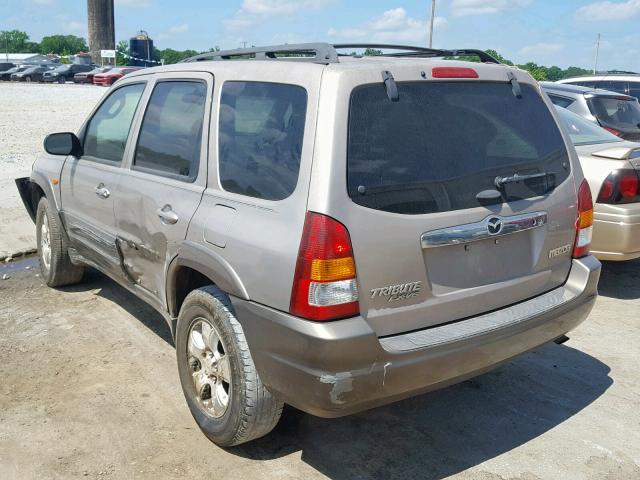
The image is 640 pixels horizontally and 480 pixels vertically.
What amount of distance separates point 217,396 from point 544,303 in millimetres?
1689

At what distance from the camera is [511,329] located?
310cm

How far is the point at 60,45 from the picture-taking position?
148125 millimetres

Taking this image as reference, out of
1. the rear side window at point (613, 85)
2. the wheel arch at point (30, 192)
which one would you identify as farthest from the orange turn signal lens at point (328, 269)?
the rear side window at point (613, 85)

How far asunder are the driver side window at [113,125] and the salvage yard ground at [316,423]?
1.32 meters

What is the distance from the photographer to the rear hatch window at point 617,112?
28.0 ft

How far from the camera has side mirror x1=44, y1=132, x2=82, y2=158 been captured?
479 cm

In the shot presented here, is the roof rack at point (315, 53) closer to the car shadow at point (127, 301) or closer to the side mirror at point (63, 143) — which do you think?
the side mirror at point (63, 143)

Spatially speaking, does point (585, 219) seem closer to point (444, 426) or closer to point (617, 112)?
point (444, 426)

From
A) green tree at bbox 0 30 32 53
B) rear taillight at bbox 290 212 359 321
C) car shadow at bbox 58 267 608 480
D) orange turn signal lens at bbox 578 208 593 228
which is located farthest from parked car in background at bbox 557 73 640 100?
green tree at bbox 0 30 32 53

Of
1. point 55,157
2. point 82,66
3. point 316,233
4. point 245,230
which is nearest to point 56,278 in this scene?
point 55,157

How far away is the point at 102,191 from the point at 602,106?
267 inches

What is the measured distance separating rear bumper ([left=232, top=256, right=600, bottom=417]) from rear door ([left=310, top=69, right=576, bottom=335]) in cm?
8

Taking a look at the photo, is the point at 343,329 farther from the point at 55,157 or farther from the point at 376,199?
the point at 55,157

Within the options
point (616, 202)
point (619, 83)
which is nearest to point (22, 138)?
point (619, 83)
